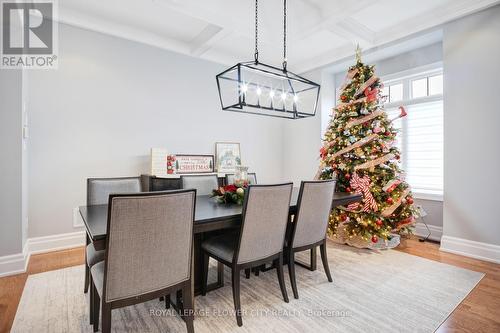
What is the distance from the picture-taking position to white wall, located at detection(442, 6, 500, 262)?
2.91 metres

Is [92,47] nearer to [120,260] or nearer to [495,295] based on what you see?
[120,260]

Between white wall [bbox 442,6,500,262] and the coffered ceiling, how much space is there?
33cm

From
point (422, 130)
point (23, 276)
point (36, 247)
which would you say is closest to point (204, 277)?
point (23, 276)

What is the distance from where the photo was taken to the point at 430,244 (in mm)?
3502

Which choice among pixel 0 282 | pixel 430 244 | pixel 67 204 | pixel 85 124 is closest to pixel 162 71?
pixel 85 124

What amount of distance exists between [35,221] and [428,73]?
549cm

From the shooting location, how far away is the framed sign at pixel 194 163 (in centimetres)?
402

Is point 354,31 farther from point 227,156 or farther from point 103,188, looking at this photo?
point 103,188

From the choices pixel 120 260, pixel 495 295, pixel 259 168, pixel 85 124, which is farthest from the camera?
pixel 259 168

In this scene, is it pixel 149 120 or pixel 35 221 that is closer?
pixel 35 221

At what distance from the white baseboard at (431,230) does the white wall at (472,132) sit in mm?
468

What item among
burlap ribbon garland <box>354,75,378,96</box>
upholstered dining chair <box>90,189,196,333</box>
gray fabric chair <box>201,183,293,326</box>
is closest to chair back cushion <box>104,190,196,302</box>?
upholstered dining chair <box>90,189,196,333</box>

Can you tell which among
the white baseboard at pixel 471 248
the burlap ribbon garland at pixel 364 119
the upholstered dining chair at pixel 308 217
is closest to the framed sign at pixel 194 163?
the burlap ribbon garland at pixel 364 119

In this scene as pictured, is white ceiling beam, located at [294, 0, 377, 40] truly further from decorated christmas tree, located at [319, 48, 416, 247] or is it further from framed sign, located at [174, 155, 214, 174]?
framed sign, located at [174, 155, 214, 174]
